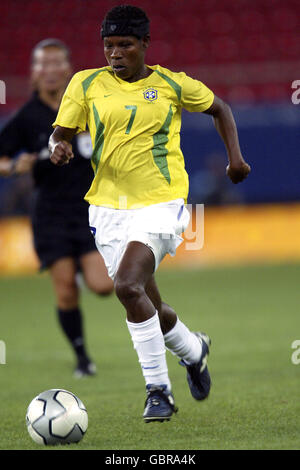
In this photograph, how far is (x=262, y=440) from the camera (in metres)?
4.35

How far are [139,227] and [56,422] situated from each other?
1151mm

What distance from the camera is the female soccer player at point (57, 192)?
718 cm

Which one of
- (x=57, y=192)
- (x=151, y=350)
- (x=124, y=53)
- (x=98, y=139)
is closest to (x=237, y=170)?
(x=98, y=139)

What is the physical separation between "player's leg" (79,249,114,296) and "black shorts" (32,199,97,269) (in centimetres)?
7

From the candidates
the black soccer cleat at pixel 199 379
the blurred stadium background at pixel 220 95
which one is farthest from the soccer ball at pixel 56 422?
the blurred stadium background at pixel 220 95

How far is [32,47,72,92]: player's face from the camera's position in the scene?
730 cm

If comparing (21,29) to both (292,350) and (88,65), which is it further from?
(292,350)

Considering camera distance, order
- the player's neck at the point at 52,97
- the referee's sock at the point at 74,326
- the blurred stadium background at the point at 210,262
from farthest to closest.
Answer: the player's neck at the point at 52,97 → the referee's sock at the point at 74,326 → the blurred stadium background at the point at 210,262

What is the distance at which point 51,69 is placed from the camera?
287 inches

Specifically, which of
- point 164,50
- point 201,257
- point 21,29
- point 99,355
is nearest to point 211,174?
point 201,257

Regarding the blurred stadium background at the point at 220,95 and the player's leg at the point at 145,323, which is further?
the blurred stadium background at the point at 220,95

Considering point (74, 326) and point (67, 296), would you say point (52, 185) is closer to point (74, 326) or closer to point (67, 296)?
point (67, 296)

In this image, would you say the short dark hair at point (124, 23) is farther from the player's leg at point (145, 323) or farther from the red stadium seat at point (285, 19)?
the red stadium seat at point (285, 19)
